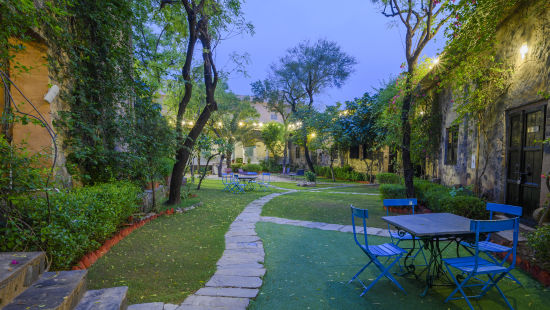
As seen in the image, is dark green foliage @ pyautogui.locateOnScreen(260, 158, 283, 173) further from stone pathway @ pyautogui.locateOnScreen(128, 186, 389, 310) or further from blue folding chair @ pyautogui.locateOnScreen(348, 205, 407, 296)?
blue folding chair @ pyautogui.locateOnScreen(348, 205, 407, 296)

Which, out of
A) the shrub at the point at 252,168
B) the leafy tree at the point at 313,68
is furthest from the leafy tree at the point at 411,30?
the shrub at the point at 252,168

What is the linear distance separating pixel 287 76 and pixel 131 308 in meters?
18.2

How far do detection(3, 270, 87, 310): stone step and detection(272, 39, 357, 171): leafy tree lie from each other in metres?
15.8

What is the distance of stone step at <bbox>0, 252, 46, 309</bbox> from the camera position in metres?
1.78

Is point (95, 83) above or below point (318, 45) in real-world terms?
below

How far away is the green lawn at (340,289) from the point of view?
94.4 inches

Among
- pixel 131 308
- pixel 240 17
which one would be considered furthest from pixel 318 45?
pixel 131 308

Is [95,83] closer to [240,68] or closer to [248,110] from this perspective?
[240,68]

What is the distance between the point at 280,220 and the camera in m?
5.68

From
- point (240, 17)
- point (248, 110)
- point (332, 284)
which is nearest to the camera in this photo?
point (332, 284)

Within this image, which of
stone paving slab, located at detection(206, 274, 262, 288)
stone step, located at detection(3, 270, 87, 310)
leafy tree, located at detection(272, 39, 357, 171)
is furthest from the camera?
leafy tree, located at detection(272, 39, 357, 171)

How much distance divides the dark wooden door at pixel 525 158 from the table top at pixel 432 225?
7.64 ft

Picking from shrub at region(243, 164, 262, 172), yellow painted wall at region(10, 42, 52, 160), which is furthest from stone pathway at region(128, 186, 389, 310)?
shrub at region(243, 164, 262, 172)

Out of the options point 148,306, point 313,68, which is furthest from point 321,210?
point 313,68
